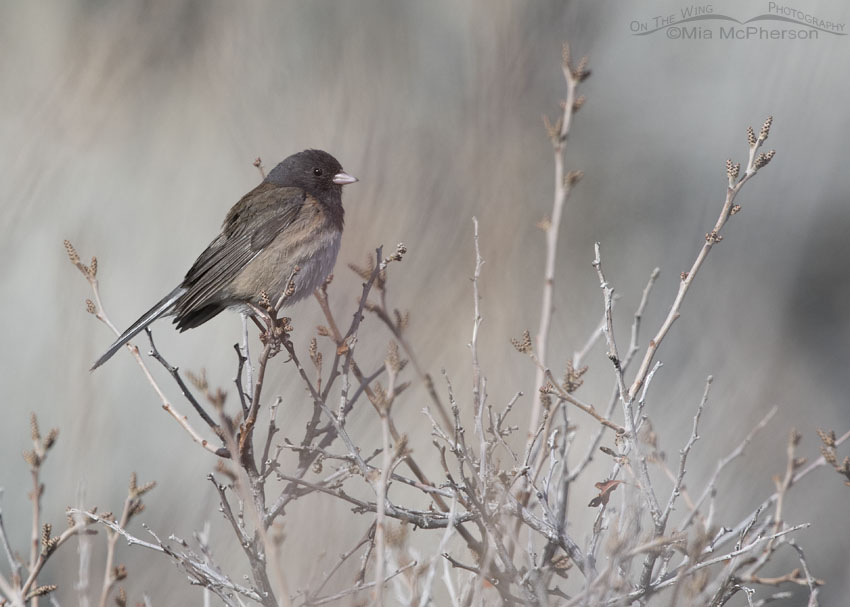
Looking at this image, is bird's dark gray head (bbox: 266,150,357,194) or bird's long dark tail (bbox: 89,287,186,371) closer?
bird's long dark tail (bbox: 89,287,186,371)

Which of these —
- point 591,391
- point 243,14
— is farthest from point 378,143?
point 591,391

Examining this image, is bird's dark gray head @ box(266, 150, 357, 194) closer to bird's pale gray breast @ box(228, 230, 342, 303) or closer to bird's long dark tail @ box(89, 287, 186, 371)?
bird's pale gray breast @ box(228, 230, 342, 303)

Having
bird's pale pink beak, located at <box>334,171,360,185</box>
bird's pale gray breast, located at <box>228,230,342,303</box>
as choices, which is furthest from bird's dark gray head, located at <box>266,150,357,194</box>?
bird's pale gray breast, located at <box>228,230,342,303</box>

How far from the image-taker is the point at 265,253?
3369 mm

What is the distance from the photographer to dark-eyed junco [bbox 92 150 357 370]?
322 centimetres

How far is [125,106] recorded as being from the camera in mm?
4867

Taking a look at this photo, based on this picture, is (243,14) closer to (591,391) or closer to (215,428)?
(591,391)

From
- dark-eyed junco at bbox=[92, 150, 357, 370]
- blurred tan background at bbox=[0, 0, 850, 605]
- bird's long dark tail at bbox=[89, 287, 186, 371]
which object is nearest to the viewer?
bird's long dark tail at bbox=[89, 287, 186, 371]

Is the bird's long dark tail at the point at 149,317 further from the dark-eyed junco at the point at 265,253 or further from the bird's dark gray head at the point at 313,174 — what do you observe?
the bird's dark gray head at the point at 313,174

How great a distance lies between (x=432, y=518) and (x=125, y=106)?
3.79 m

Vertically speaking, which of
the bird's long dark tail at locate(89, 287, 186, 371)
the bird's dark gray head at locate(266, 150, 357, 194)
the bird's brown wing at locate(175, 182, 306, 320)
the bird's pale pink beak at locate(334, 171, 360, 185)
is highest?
the bird's dark gray head at locate(266, 150, 357, 194)

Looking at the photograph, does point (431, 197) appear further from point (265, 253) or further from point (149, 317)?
point (149, 317)

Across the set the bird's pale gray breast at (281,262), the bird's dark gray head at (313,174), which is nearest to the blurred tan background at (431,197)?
the bird's pale gray breast at (281,262)

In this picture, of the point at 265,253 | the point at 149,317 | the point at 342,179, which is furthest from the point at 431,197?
the point at 149,317
